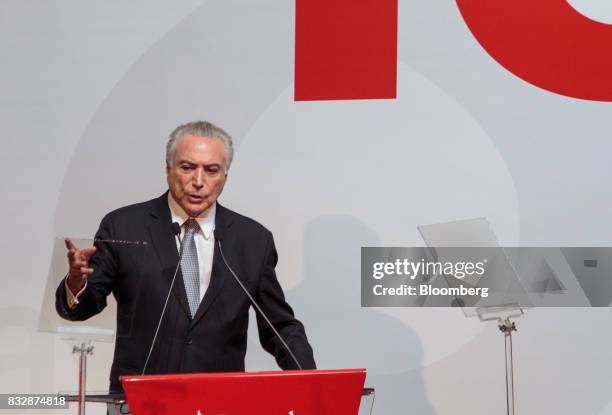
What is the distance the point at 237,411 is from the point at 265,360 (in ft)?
4.46

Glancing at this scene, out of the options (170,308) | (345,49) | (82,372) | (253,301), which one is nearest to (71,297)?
(82,372)

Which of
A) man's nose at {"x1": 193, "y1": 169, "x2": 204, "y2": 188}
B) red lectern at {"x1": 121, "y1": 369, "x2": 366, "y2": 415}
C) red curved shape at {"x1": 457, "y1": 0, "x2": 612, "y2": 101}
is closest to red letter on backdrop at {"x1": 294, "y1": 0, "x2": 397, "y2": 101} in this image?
red curved shape at {"x1": 457, "y1": 0, "x2": 612, "y2": 101}

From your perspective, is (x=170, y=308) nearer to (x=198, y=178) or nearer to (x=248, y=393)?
(x=198, y=178)

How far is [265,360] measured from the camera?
335 centimetres

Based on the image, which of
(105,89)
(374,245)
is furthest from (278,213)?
(105,89)

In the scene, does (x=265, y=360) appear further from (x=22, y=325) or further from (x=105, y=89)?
(x=105, y=89)

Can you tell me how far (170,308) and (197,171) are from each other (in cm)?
44

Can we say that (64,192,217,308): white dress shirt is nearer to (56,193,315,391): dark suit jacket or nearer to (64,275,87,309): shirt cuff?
(56,193,315,391): dark suit jacket

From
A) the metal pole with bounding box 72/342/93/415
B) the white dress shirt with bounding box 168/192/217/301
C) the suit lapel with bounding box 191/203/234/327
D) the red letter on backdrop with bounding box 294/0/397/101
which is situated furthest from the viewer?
the red letter on backdrop with bounding box 294/0/397/101

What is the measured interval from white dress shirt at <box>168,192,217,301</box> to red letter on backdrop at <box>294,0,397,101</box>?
2.47 ft

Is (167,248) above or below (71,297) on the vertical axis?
above

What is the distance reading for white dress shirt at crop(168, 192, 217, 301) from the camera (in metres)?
2.77

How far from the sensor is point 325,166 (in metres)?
3.34

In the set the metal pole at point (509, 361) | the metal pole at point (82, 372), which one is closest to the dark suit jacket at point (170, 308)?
the metal pole at point (82, 372)
